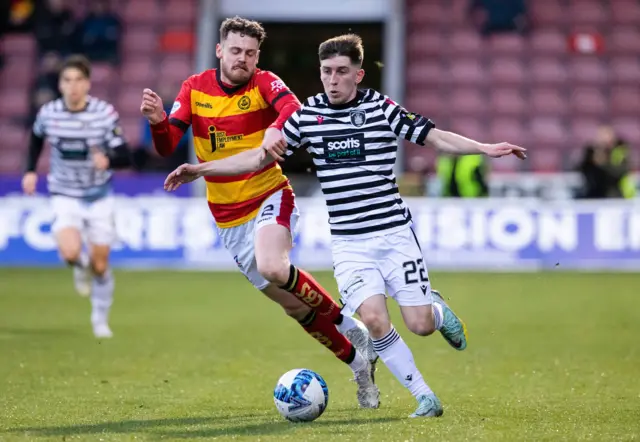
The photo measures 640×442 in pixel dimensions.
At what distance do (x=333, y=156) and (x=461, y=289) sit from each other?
8.72 m

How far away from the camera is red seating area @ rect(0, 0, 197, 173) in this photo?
73.5 ft

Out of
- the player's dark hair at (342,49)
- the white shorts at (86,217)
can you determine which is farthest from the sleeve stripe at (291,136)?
the white shorts at (86,217)

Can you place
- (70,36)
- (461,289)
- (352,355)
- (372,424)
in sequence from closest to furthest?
(372,424) → (352,355) → (461,289) → (70,36)

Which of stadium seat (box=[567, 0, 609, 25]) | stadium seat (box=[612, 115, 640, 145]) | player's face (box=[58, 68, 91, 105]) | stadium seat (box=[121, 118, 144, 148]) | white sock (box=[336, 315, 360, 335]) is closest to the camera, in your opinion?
white sock (box=[336, 315, 360, 335])

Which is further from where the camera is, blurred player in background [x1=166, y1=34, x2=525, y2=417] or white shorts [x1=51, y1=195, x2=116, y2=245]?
white shorts [x1=51, y1=195, x2=116, y2=245]

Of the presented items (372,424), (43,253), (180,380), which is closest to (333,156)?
(372,424)

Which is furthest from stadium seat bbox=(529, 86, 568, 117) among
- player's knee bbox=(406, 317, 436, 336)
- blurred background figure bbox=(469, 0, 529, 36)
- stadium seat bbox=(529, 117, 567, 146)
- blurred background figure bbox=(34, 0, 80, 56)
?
player's knee bbox=(406, 317, 436, 336)

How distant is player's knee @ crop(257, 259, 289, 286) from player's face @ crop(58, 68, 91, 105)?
179 inches

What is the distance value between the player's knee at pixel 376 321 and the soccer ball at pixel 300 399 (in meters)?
0.42

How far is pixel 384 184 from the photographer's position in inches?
269

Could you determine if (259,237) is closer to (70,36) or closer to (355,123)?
(355,123)

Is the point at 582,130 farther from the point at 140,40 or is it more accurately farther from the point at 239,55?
the point at 239,55

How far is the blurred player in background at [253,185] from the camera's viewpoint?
7.33 meters

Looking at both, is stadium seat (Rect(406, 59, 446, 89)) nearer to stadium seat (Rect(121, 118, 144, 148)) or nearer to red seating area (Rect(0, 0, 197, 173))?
red seating area (Rect(0, 0, 197, 173))
